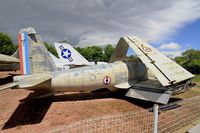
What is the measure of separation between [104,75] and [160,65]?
3.60 metres

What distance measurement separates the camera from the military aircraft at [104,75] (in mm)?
11758

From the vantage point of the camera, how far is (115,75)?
13680 mm

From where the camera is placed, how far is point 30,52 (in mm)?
12172

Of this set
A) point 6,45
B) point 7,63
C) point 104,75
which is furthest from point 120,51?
point 6,45

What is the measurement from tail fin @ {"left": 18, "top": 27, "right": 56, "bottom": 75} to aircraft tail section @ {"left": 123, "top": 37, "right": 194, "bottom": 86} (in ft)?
20.4

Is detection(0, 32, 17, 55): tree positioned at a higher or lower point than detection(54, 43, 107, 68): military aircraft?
higher

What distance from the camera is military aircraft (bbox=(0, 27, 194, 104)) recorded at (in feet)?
38.6

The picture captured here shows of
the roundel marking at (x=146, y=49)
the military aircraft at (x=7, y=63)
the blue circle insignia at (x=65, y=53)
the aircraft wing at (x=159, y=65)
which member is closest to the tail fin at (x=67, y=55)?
the blue circle insignia at (x=65, y=53)

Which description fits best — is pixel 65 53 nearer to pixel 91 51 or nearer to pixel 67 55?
pixel 67 55

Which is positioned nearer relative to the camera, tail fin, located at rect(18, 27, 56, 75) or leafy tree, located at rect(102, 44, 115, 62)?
tail fin, located at rect(18, 27, 56, 75)

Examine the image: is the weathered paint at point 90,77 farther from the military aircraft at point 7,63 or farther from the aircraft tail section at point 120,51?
the military aircraft at point 7,63

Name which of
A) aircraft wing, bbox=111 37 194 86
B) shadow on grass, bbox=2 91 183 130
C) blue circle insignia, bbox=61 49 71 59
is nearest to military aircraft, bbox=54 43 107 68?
blue circle insignia, bbox=61 49 71 59

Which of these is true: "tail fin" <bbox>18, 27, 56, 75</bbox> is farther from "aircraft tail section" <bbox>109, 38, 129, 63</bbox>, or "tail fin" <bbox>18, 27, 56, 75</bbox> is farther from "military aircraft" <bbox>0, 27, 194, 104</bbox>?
"aircraft tail section" <bbox>109, 38, 129, 63</bbox>

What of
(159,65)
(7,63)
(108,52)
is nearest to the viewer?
(159,65)
